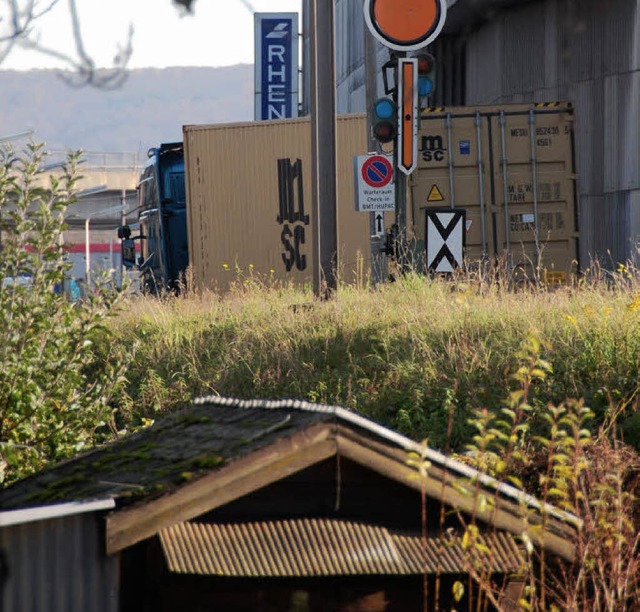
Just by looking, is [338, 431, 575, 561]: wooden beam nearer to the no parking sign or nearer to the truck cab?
the no parking sign

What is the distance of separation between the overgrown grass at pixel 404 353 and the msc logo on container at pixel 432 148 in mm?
5389

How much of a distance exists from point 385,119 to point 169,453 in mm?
11039

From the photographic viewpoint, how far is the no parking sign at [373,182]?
18.3m

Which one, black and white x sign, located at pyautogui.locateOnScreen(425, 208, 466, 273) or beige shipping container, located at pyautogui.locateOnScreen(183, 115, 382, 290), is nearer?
black and white x sign, located at pyautogui.locateOnScreen(425, 208, 466, 273)

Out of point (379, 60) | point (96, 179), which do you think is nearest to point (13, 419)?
point (379, 60)

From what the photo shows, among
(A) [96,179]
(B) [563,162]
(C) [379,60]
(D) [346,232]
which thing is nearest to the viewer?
(B) [563,162]

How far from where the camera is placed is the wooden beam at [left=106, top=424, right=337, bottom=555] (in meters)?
3.50

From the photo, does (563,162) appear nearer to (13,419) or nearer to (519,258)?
(519,258)

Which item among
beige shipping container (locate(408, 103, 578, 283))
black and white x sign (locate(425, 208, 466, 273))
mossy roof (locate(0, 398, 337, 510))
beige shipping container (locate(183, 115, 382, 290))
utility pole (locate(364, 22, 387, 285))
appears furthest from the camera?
beige shipping container (locate(183, 115, 382, 290))

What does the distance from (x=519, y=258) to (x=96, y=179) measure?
64261 mm

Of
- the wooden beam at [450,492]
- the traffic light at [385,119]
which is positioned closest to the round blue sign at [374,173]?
the traffic light at [385,119]

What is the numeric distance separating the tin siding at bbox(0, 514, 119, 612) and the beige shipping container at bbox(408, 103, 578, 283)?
15.4 metres

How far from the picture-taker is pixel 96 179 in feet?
264

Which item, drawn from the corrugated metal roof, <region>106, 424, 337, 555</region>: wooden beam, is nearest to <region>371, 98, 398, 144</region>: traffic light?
the corrugated metal roof
